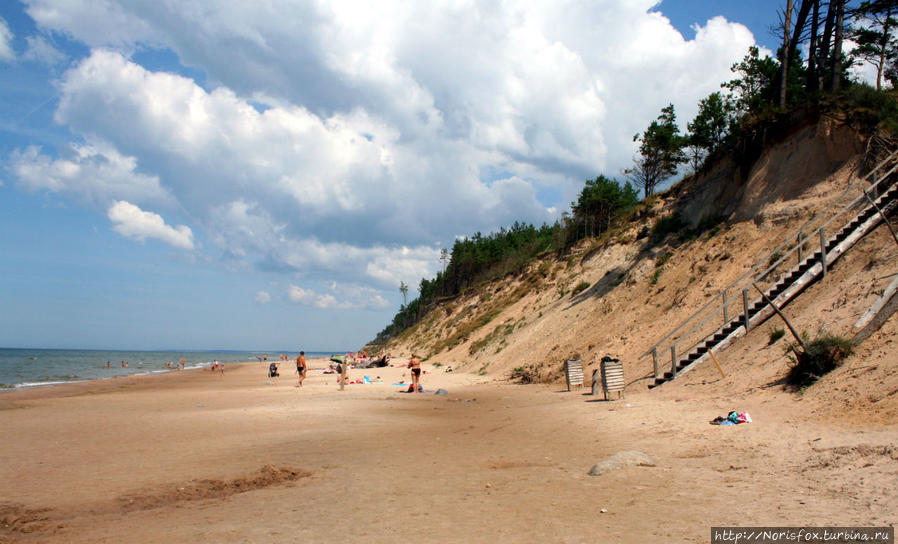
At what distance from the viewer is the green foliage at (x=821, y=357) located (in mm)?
11289

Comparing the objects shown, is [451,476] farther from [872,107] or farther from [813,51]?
[813,51]

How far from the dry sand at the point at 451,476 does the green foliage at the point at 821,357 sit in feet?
2.49

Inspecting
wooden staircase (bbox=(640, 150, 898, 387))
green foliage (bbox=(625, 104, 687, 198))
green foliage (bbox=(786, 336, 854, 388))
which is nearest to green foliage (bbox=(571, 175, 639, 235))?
green foliage (bbox=(625, 104, 687, 198))

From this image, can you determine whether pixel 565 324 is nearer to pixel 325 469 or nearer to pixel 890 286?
pixel 890 286

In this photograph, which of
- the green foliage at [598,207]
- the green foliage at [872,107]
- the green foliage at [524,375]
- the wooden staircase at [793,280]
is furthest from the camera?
the green foliage at [598,207]

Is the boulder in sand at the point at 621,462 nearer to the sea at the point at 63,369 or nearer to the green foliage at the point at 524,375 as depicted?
the green foliage at the point at 524,375

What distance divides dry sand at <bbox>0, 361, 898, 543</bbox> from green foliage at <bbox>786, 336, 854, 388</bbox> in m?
0.76

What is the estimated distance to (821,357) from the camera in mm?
11305

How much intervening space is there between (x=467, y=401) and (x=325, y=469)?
10565mm

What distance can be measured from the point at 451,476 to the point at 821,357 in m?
8.50

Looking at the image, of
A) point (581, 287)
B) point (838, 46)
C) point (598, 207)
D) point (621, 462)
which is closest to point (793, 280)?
point (621, 462)

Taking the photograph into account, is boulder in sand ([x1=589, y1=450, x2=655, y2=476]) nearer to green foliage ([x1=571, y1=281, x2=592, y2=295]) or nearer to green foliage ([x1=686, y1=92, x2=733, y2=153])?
green foliage ([x1=571, y1=281, x2=592, y2=295])

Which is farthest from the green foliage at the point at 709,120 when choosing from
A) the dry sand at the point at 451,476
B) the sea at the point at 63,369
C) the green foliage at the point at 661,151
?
the sea at the point at 63,369

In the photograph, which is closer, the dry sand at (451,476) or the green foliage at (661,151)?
the dry sand at (451,476)
